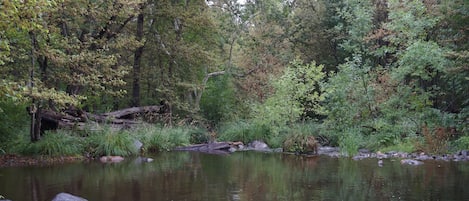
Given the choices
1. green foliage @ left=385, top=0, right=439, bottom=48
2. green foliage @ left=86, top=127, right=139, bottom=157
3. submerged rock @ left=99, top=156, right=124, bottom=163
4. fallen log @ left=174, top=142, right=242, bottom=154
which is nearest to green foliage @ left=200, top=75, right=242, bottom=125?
fallen log @ left=174, top=142, right=242, bottom=154

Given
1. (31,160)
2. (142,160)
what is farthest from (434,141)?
(31,160)

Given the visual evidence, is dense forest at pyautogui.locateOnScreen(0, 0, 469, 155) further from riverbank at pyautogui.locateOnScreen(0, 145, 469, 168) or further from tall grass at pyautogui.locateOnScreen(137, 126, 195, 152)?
riverbank at pyautogui.locateOnScreen(0, 145, 469, 168)

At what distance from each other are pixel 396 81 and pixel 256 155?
7.60m

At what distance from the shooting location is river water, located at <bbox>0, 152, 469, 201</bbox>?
9.73 m

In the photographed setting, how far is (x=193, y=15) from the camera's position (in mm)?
24750

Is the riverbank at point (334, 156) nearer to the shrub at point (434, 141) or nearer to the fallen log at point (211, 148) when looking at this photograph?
the shrub at point (434, 141)

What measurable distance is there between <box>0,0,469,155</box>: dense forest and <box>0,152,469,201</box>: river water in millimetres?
2037

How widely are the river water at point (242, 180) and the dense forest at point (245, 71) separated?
204 centimetres

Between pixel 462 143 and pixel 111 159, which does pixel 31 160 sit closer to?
pixel 111 159

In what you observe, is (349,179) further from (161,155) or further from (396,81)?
(396,81)

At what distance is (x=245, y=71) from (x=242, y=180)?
16.8 meters

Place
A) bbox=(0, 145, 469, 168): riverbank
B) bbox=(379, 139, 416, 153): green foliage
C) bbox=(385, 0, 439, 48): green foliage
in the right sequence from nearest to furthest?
bbox=(0, 145, 469, 168): riverbank → bbox=(379, 139, 416, 153): green foliage → bbox=(385, 0, 439, 48): green foliage

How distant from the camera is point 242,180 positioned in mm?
11797

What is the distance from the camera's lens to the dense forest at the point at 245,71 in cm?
1627
